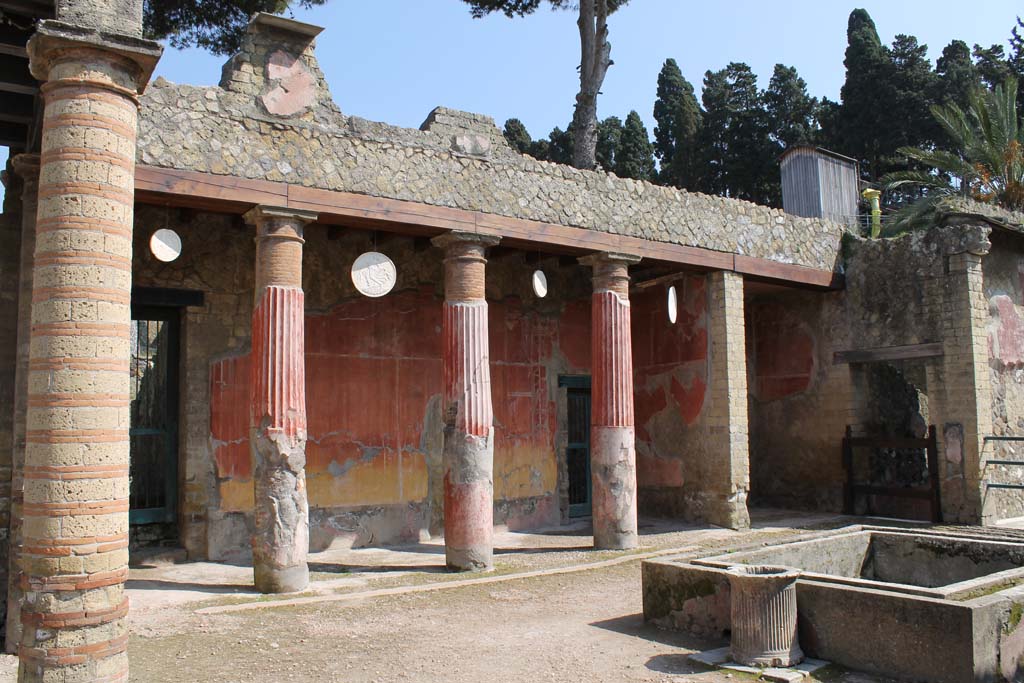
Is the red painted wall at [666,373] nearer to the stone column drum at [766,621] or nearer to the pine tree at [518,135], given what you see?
the stone column drum at [766,621]

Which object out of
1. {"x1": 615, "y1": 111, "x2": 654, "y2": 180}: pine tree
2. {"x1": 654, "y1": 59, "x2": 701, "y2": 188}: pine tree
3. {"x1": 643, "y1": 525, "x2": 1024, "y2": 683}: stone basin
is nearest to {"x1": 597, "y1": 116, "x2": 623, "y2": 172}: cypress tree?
{"x1": 615, "y1": 111, "x2": 654, "y2": 180}: pine tree

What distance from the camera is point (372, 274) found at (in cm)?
854

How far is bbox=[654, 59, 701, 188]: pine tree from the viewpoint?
1172 inches

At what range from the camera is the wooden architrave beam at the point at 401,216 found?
7316mm

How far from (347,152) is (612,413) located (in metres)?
4.09

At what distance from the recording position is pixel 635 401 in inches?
492

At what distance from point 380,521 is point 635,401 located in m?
4.30

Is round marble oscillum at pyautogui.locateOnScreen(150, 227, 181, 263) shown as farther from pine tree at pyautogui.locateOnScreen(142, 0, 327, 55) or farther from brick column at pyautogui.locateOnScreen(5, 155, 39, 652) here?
pine tree at pyautogui.locateOnScreen(142, 0, 327, 55)

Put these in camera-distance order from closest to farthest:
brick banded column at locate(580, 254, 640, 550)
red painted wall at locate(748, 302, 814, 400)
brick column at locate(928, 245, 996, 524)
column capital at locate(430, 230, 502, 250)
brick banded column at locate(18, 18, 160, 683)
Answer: brick banded column at locate(18, 18, 160, 683) → column capital at locate(430, 230, 502, 250) → brick banded column at locate(580, 254, 640, 550) → brick column at locate(928, 245, 996, 524) → red painted wall at locate(748, 302, 814, 400)

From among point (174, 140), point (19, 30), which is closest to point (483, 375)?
point (174, 140)

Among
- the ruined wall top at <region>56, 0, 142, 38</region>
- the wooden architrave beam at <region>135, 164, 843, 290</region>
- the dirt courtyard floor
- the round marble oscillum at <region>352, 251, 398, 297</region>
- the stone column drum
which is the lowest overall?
the dirt courtyard floor

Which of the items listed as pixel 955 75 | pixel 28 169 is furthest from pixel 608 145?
pixel 28 169

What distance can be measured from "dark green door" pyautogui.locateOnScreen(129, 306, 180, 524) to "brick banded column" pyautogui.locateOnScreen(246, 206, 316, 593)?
1929mm

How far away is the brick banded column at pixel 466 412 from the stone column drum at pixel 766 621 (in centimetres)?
366
